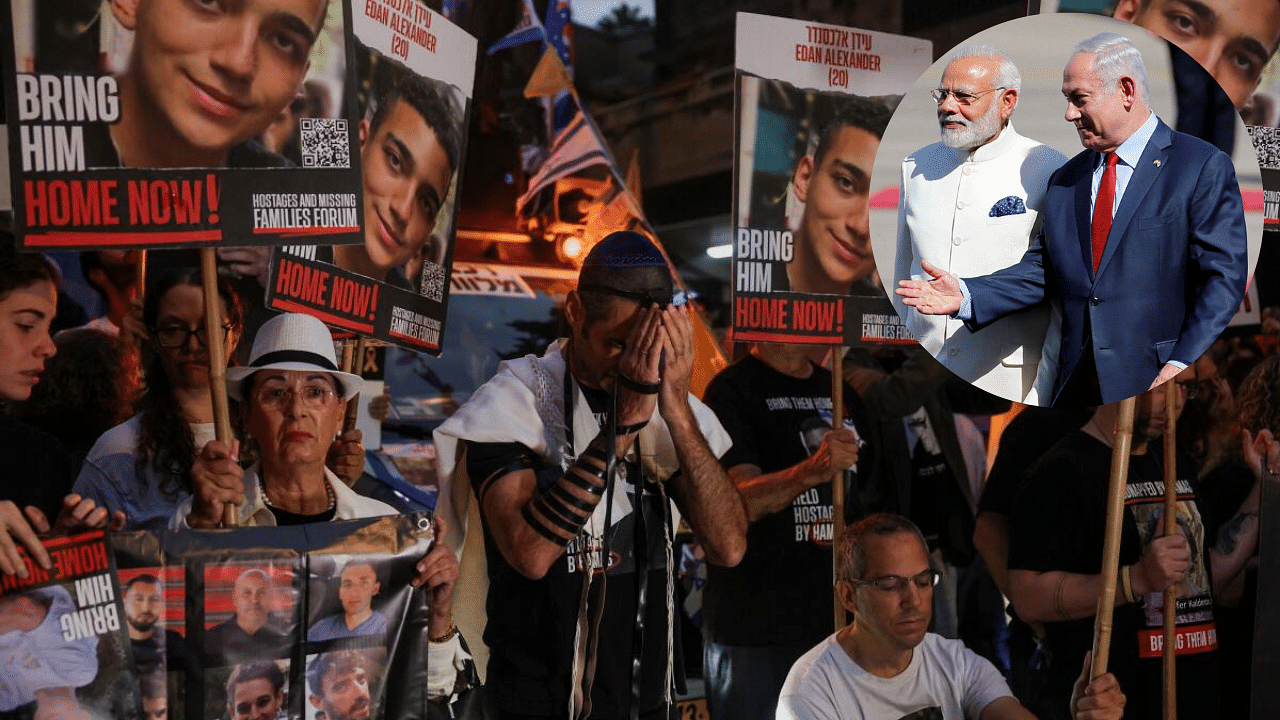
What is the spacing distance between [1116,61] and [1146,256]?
1.24 feet

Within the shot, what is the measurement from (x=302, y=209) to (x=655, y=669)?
4.22 ft

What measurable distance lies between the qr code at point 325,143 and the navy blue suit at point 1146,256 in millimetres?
1257

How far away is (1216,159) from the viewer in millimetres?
2615

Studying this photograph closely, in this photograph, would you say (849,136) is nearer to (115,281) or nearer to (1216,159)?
(1216,159)

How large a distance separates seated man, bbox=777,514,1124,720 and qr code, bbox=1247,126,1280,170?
50.4 inches

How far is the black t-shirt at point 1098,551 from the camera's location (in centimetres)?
355

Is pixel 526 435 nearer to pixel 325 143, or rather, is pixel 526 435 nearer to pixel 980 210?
pixel 325 143

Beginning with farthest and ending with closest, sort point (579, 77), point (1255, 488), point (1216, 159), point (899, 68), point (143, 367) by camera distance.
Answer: point (579, 77), point (1255, 488), point (899, 68), point (143, 367), point (1216, 159)

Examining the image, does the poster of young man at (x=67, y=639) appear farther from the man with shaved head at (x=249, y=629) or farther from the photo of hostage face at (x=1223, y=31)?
the photo of hostage face at (x=1223, y=31)

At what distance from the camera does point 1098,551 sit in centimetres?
354

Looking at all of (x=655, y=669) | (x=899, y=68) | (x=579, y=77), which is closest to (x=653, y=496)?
(x=655, y=669)

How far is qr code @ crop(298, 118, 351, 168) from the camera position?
2.73 m

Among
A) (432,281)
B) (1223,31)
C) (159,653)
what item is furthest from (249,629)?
(1223,31)

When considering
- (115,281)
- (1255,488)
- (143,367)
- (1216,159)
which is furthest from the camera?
(1255,488)
